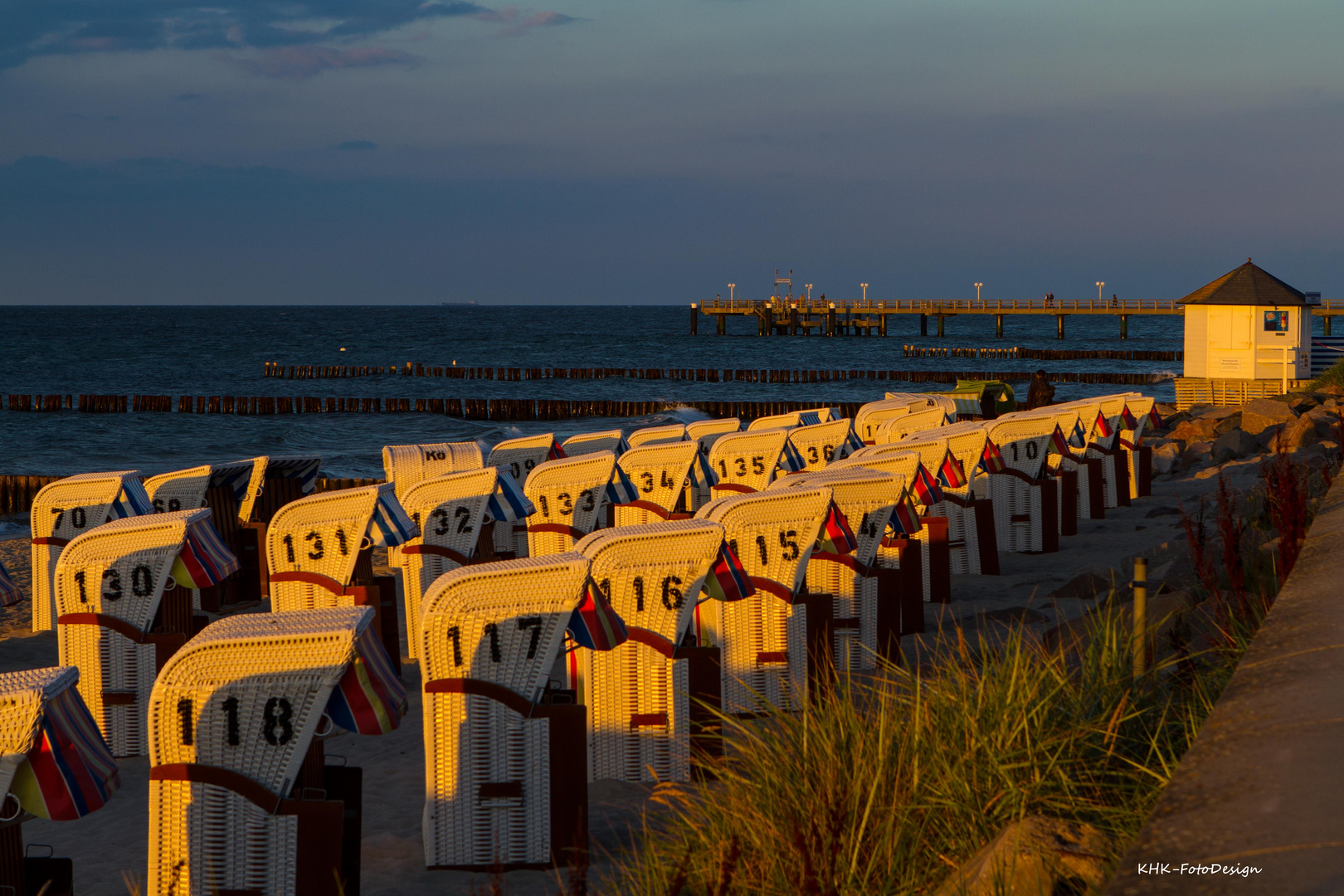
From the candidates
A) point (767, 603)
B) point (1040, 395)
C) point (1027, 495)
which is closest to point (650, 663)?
point (767, 603)

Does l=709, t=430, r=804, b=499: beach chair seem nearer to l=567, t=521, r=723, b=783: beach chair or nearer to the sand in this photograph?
the sand

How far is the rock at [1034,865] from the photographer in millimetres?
3383

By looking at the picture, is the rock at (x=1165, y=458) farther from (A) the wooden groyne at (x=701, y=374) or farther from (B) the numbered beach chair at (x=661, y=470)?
(A) the wooden groyne at (x=701, y=374)

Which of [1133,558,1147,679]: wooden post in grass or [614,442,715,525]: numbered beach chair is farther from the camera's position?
[614,442,715,525]: numbered beach chair

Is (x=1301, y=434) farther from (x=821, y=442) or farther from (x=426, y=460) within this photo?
(x=426, y=460)

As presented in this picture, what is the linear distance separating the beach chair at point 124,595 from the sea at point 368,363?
22.8m

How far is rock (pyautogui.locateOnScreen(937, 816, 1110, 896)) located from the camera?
3.38 metres

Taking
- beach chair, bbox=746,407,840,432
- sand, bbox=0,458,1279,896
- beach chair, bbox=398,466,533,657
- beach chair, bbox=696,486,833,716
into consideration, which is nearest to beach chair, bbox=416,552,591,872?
sand, bbox=0,458,1279,896

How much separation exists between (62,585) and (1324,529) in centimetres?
658

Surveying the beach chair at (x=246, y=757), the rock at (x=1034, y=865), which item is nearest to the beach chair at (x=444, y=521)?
the beach chair at (x=246, y=757)

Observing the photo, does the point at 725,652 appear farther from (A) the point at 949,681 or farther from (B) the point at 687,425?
(B) the point at 687,425

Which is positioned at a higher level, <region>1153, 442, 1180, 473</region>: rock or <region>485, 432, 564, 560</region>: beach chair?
<region>485, 432, 564, 560</region>: beach chair

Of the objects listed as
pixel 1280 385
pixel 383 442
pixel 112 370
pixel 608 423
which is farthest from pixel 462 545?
pixel 112 370

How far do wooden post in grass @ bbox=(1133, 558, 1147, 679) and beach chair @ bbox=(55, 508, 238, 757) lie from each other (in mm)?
4700
